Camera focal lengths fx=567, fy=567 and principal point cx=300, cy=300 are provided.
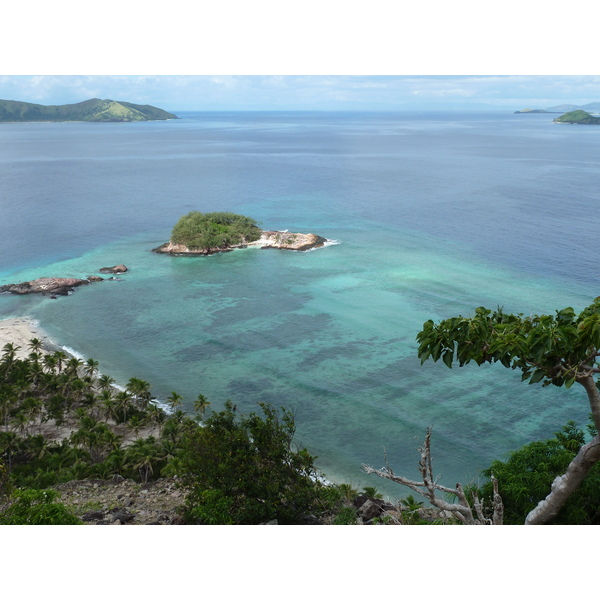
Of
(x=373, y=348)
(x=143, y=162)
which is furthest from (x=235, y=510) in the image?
(x=143, y=162)

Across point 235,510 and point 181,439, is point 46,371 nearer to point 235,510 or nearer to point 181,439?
point 181,439

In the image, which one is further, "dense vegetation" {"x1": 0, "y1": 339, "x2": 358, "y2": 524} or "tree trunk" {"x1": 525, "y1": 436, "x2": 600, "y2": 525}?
"dense vegetation" {"x1": 0, "y1": 339, "x2": 358, "y2": 524}

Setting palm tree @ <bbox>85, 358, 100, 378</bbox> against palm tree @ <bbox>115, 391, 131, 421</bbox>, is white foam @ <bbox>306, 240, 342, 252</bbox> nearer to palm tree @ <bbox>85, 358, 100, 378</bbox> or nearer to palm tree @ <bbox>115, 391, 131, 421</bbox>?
palm tree @ <bbox>85, 358, 100, 378</bbox>

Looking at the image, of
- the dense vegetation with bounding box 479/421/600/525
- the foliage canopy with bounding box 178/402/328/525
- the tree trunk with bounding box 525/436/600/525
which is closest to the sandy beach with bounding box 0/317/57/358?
the foliage canopy with bounding box 178/402/328/525

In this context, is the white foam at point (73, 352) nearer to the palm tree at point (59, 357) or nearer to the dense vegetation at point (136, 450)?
the dense vegetation at point (136, 450)

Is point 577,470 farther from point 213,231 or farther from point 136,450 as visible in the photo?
point 213,231

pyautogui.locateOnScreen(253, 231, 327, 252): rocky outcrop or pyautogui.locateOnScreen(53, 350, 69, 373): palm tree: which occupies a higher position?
pyautogui.locateOnScreen(253, 231, 327, 252): rocky outcrop

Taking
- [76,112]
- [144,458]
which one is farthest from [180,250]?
[76,112]

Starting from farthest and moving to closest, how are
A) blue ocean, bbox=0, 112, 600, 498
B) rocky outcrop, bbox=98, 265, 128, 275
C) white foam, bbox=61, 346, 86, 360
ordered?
rocky outcrop, bbox=98, 265, 128, 275 < white foam, bbox=61, 346, 86, 360 < blue ocean, bbox=0, 112, 600, 498
